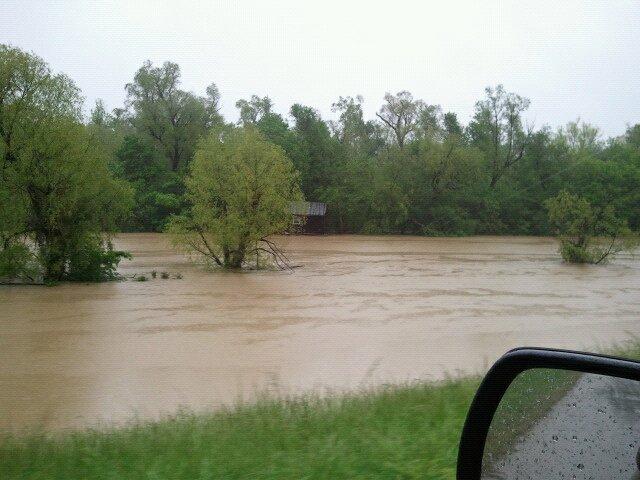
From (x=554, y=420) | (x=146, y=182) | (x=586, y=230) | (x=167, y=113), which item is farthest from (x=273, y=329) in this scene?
(x=167, y=113)

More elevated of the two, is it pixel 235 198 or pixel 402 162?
pixel 402 162

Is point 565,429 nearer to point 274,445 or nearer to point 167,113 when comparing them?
point 274,445

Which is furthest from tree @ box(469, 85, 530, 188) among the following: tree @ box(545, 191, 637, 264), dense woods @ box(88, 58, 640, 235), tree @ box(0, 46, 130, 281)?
tree @ box(0, 46, 130, 281)

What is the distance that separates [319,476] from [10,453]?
269cm

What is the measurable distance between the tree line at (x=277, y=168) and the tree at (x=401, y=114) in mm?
108

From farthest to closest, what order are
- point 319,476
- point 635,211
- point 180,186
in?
point 180,186 < point 635,211 < point 319,476

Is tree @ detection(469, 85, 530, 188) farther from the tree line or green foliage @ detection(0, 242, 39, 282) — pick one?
green foliage @ detection(0, 242, 39, 282)

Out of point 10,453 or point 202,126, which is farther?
point 202,126

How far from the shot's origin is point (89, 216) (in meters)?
25.0

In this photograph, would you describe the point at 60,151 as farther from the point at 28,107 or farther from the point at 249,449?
the point at 249,449

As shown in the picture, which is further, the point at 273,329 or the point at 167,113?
the point at 167,113

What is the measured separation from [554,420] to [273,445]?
134 inches

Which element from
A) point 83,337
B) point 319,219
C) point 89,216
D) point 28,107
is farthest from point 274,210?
point 319,219

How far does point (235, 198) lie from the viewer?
2855 cm
